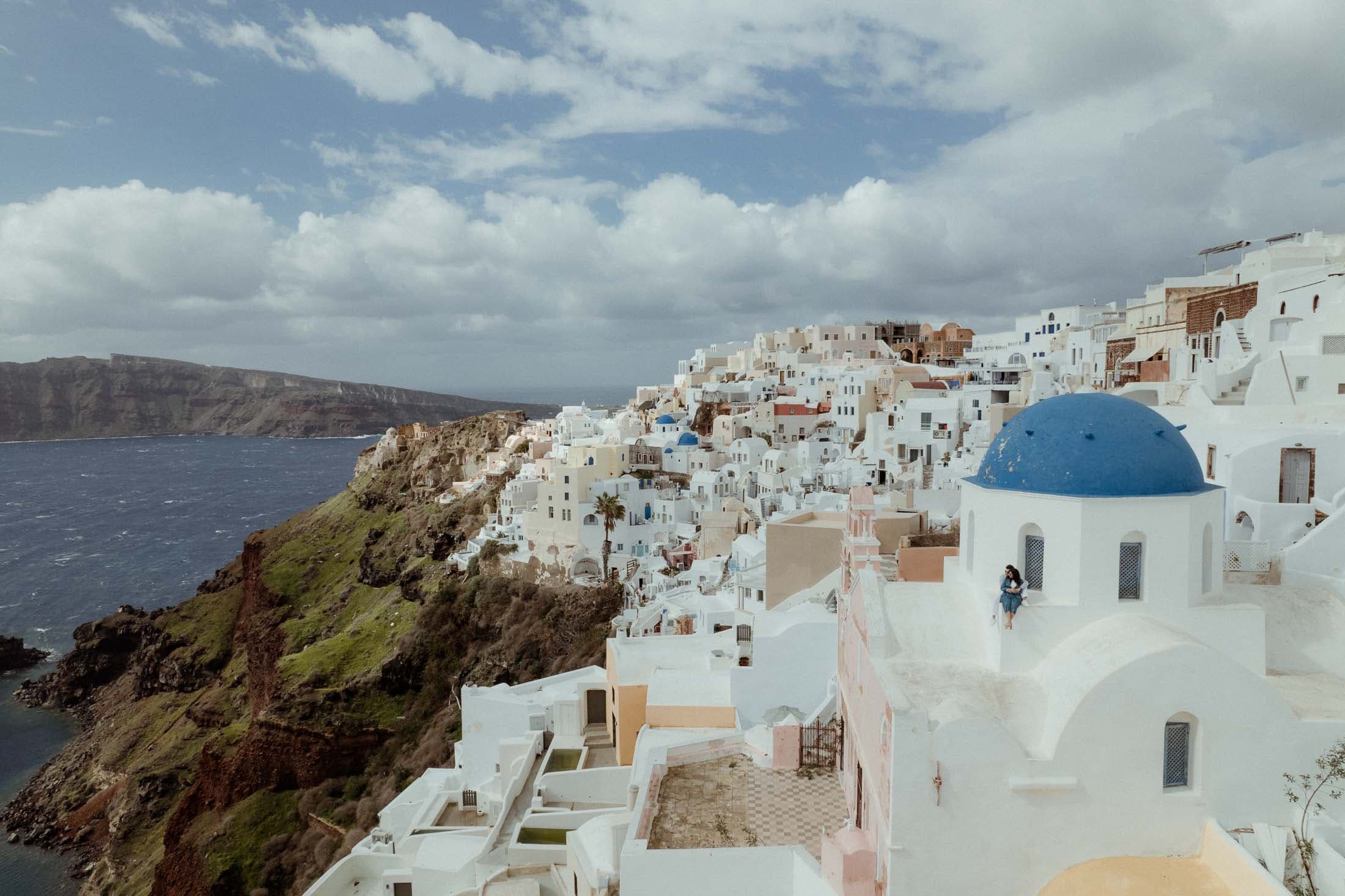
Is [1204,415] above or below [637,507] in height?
above

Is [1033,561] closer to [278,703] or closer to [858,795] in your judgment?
[858,795]

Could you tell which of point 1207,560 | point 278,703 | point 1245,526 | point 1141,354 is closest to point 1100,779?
point 1207,560

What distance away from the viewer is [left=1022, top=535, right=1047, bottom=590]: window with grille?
34.4 ft

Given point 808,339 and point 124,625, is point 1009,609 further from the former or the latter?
point 808,339

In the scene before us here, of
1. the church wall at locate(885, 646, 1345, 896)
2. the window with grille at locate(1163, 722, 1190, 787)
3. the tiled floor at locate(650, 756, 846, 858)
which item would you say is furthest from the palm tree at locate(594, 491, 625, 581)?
the window with grille at locate(1163, 722, 1190, 787)

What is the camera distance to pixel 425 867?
1853 cm

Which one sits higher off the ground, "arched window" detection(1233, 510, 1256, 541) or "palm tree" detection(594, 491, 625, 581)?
"arched window" detection(1233, 510, 1256, 541)

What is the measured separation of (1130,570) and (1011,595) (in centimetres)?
178

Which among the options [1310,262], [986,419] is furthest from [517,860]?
[1310,262]

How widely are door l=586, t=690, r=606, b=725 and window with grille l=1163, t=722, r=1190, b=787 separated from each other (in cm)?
1607

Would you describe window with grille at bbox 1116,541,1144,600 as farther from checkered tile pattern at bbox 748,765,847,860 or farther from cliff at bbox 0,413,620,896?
cliff at bbox 0,413,620,896

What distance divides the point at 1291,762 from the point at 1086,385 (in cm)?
3623

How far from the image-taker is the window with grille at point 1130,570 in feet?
33.3

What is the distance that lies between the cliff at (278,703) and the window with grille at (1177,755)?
2867 cm
